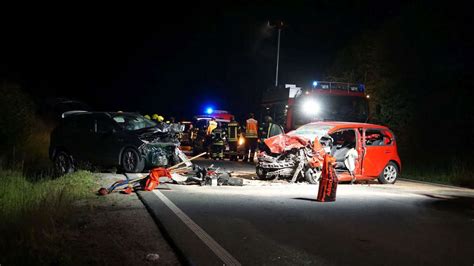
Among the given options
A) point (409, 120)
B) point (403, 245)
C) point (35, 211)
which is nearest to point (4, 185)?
point (35, 211)

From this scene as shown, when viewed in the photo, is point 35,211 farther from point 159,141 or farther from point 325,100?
point 325,100

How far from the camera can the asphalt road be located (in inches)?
217

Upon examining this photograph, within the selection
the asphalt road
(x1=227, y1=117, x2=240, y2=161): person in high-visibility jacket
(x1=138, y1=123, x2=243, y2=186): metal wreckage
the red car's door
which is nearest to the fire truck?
(x1=227, y1=117, x2=240, y2=161): person in high-visibility jacket

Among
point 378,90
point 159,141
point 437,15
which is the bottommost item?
point 159,141

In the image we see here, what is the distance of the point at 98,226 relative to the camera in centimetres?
668

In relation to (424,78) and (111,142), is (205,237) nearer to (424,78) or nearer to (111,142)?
(111,142)

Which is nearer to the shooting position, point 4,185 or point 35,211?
point 35,211

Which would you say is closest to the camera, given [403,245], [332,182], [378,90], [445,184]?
[403,245]

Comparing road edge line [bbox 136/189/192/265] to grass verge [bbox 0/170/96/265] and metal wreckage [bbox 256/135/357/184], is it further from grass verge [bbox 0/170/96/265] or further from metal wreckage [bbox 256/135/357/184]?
metal wreckage [bbox 256/135/357/184]

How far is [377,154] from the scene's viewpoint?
12.8m

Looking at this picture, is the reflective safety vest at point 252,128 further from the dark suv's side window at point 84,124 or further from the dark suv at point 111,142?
the dark suv's side window at point 84,124

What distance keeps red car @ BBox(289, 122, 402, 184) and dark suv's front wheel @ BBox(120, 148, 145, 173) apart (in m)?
4.32

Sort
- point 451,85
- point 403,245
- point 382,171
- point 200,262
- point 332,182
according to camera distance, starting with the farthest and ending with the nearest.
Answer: point 451,85
point 382,171
point 332,182
point 403,245
point 200,262

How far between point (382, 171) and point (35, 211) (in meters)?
9.08
